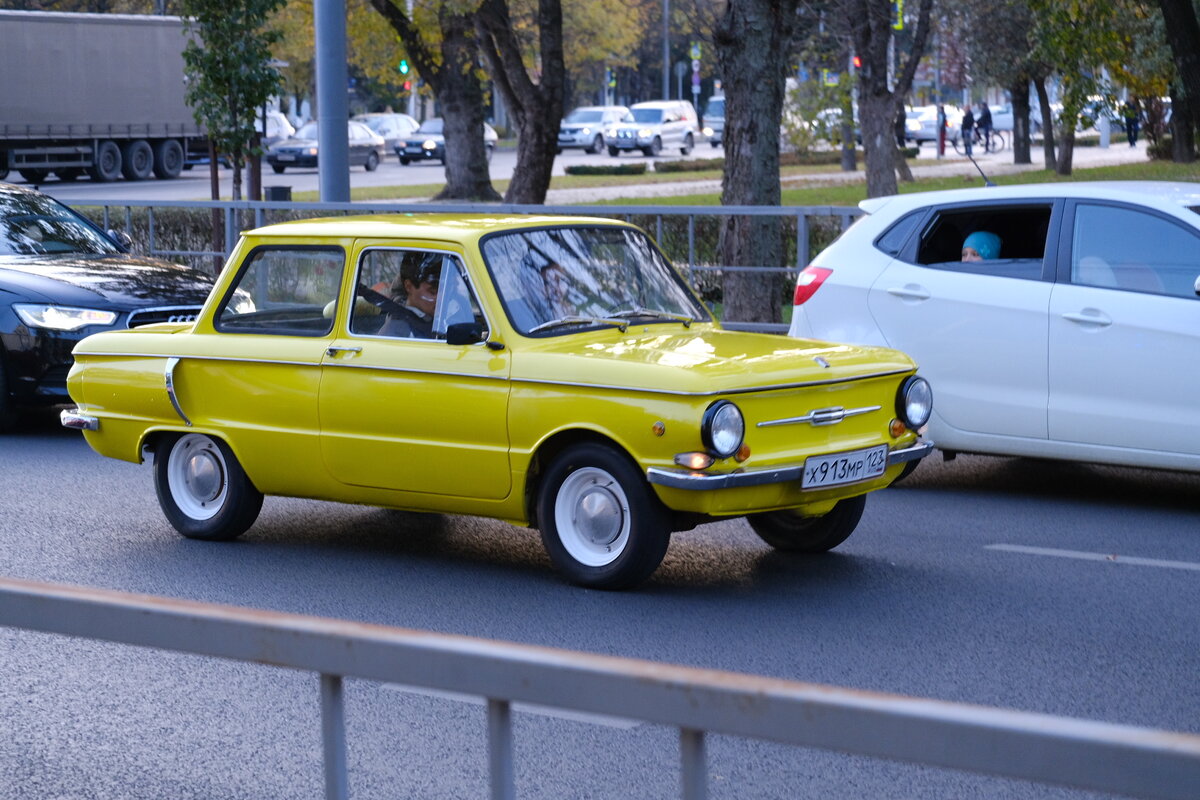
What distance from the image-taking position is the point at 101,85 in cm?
4475

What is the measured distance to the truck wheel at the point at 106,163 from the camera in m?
45.9

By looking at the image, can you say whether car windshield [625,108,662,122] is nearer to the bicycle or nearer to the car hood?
the bicycle

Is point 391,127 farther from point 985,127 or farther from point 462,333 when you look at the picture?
point 462,333

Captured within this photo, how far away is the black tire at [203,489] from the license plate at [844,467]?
9.12ft

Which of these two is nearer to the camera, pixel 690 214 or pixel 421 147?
pixel 690 214

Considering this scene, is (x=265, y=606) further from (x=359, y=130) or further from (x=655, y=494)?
(x=359, y=130)

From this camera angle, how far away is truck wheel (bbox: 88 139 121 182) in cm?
4591

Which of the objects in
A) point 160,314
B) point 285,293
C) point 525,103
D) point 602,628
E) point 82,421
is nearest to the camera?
point 602,628

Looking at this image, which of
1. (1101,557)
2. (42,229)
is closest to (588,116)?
(42,229)

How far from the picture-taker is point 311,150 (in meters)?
52.5

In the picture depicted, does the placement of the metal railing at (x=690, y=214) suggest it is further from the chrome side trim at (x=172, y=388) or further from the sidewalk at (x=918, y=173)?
the sidewalk at (x=918, y=173)

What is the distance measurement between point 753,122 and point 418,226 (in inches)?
308

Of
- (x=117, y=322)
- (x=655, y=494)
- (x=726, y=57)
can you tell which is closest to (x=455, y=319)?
(x=655, y=494)

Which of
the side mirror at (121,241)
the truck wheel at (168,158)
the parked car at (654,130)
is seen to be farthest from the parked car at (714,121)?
the side mirror at (121,241)
